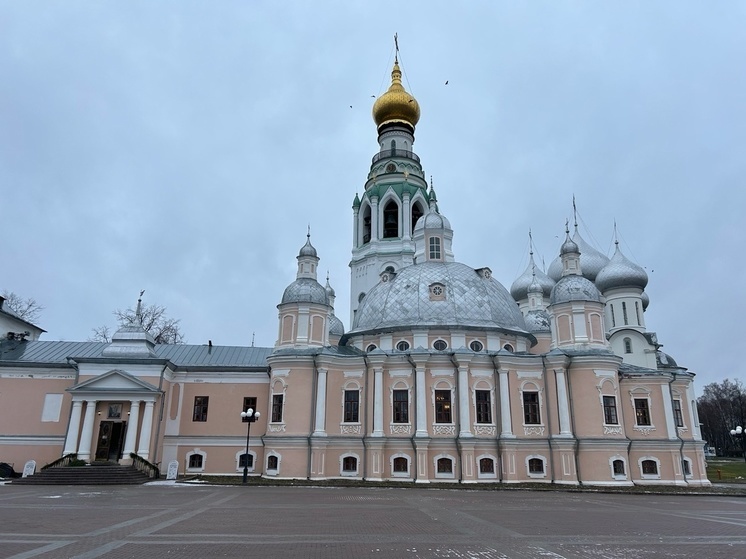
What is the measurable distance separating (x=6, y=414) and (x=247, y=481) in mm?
15769

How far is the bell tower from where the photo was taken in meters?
50.1

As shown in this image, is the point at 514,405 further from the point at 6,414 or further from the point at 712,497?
the point at 6,414

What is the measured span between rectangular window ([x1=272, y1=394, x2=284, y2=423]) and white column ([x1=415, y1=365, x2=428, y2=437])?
759cm

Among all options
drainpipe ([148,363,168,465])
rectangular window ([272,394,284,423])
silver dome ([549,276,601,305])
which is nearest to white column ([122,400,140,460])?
drainpipe ([148,363,168,465])

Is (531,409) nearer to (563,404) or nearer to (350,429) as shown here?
(563,404)

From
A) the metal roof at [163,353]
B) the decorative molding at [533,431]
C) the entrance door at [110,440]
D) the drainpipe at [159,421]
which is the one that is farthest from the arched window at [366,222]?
the entrance door at [110,440]

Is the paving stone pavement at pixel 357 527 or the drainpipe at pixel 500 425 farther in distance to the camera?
the drainpipe at pixel 500 425

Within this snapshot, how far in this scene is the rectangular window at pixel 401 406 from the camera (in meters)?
30.6

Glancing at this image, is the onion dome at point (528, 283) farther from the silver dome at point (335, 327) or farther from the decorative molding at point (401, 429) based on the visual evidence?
the decorative molding at point (401, 429)

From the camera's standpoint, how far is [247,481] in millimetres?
27656

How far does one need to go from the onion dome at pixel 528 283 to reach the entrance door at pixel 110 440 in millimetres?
33616

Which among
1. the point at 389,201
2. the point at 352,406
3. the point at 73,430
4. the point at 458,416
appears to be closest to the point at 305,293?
the point at 352,406

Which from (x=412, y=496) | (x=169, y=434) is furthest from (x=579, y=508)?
(x=169, y=434)

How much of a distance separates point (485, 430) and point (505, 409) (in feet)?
5.17
